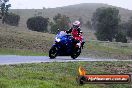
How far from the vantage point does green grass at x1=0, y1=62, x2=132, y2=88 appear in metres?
12.0

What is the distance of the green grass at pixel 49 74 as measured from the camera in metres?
12.0

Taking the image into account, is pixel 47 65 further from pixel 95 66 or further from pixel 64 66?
pixel 95 66

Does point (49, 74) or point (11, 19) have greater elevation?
point (49, 74)

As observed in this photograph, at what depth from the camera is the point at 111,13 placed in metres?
97.3

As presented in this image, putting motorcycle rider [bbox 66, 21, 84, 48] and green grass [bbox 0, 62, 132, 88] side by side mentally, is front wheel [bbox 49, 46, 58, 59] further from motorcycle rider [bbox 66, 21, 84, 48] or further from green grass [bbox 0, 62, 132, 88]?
green grass [bbox 0, 62, 132, 88]

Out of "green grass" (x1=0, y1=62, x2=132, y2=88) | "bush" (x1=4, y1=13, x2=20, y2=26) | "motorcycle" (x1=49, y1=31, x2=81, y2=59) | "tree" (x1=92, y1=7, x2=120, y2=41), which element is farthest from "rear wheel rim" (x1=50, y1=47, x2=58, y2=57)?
"bush" (x1=4, y1=13, x2=20, y2=26)

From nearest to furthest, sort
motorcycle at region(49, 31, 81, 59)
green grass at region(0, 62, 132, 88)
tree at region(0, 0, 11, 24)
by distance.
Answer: green grass at region(0, 62, 132, 88), motorcycle at region(49, 31, 81, 59), tree at region(0, 0, 11, 24)

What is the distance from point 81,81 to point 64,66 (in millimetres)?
6812

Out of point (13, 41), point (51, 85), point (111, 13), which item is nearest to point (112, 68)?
point (51, 85)

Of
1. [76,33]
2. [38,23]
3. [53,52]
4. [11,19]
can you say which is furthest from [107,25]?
[53,52]

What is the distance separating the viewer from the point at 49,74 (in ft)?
47.3

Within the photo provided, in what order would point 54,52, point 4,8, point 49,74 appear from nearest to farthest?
point 49,74
point 54,52
point 4,8

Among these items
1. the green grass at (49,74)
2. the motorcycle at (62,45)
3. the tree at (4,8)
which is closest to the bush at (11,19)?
the tree at (4,8)

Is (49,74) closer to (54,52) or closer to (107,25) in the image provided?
(54,52)
